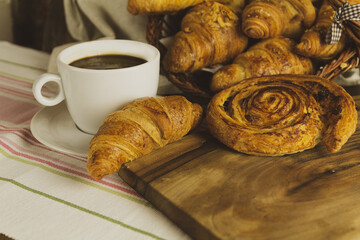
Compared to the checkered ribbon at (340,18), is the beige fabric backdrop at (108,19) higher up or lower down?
lower down

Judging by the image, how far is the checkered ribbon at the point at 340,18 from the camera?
3.40 feet

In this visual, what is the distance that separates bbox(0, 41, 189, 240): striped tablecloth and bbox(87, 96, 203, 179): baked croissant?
0.07 metres

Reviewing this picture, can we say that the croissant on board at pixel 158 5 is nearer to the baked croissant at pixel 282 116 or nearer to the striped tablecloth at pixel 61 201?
the baked croissant at pixel 282 116

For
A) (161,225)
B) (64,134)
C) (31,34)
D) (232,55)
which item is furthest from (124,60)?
(31,34)

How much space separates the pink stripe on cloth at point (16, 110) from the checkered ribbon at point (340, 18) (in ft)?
3.13

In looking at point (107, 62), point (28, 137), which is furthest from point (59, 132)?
point (107, 62)

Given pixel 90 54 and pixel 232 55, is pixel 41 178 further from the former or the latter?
pixel 232 55

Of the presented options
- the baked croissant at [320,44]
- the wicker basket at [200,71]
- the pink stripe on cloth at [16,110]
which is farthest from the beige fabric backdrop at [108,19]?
the baked croissant at [320,44]

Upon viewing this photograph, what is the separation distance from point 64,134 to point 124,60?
27 centimetres

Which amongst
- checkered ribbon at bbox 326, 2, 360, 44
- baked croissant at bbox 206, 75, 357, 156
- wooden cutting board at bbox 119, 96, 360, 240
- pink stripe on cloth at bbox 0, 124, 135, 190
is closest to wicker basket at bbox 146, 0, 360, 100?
checkered ribbon at bbox 326, 2, 360, 44

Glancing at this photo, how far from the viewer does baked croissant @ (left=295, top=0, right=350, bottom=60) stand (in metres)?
1.15

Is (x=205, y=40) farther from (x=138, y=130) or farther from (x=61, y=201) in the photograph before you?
(x=61, y=201)

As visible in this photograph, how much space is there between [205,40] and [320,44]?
0.36 m

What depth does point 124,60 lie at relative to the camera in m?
1.12
